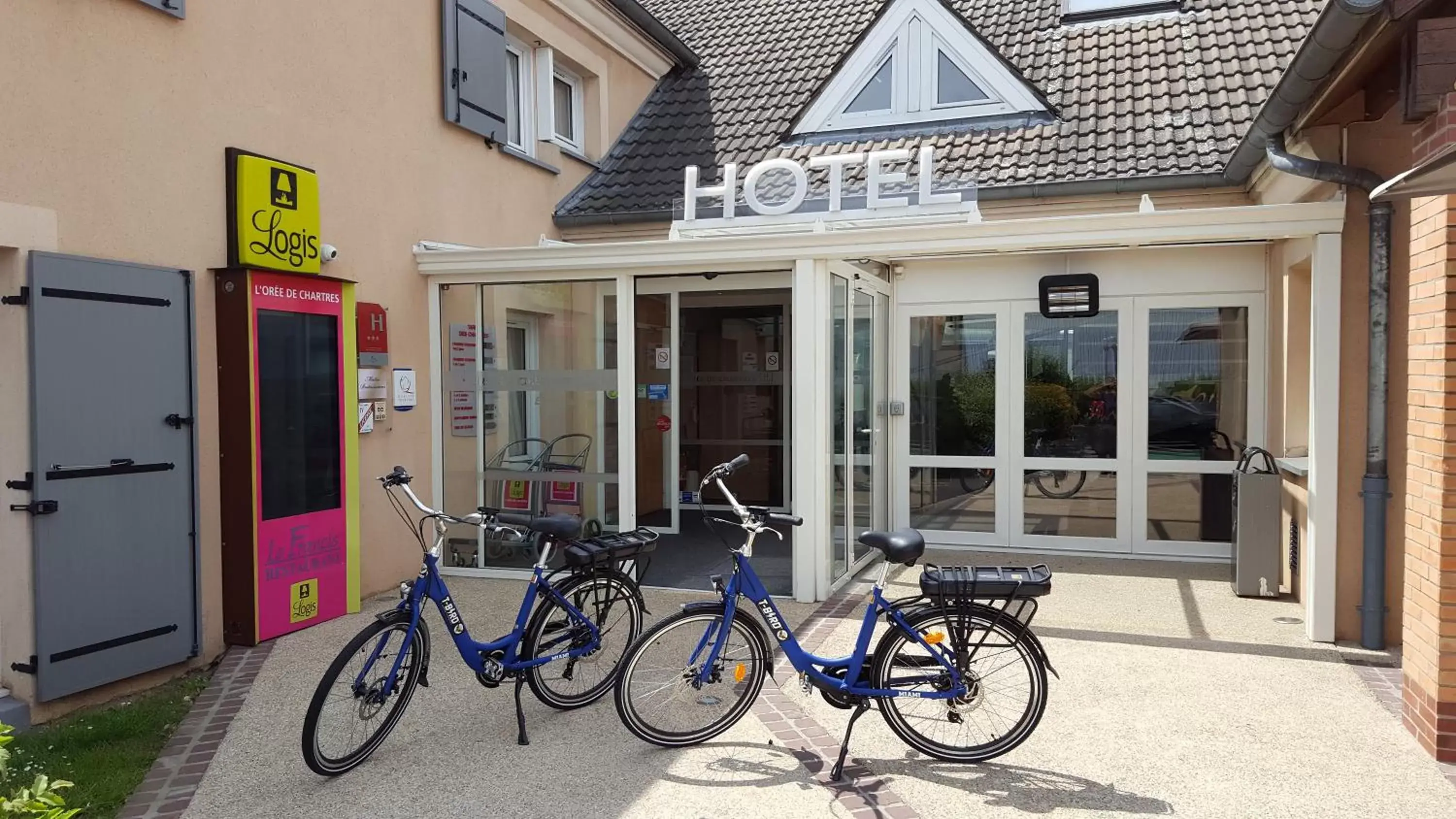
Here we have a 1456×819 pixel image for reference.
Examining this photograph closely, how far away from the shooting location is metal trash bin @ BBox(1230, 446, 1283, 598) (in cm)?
720

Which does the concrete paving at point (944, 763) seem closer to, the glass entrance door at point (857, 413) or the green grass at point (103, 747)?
the green grass at point (103, 747)

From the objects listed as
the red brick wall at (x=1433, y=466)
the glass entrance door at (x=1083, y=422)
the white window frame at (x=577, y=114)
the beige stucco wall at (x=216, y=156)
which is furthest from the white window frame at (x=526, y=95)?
the red brick wall at (x=1433, y=466)

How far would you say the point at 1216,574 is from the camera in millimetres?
8141

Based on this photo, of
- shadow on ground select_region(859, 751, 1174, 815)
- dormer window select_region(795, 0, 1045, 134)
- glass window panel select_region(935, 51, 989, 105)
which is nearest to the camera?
shadow on ground select_region(859, 751, 1174, 815)

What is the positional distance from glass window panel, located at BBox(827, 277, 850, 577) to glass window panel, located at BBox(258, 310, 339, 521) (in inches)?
132

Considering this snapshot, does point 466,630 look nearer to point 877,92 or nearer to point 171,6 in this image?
point 171,6

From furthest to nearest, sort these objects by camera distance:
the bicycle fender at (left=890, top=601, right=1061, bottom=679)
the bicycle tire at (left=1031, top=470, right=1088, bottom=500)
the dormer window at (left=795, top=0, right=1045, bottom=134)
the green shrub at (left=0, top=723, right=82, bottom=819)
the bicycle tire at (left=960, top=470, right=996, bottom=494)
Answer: the dormer window at (left=795, top=0, right=1045, bottom=134) < the bicycle tire at (left=960, top=470, right=996, bottom=494) < the bicycle tire at (left=1031, top=470, right=1088, bottom=500) < the bicycle fender at (left=890, top=601, right=1061, bottom=679) < the green shrub at (left=0, top=723, right=82, bottom=819)

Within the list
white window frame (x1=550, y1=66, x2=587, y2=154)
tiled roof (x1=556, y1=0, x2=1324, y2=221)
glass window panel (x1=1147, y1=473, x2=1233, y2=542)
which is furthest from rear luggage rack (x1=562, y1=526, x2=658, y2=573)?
white window frame (x1=550, y1=66, x2=587, y2=154)

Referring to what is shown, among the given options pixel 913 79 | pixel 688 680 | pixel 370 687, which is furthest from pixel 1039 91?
pixel 370 687

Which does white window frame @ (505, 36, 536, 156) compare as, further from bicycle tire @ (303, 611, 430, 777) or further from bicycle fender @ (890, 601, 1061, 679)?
bicycle fender @ (890, 601, 1061, 679)

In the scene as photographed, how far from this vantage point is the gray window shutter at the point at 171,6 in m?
5.59

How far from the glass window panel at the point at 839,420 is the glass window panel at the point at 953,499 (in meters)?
1.90

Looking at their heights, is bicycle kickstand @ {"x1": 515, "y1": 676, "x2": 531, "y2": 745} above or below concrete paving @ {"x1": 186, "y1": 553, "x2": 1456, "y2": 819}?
above

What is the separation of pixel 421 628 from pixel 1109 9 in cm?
1048
